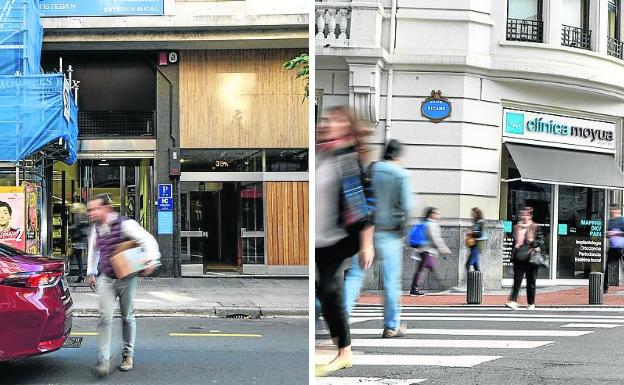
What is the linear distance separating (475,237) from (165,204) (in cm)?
1032

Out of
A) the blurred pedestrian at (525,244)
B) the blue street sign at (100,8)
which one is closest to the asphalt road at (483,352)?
the blurred pedestrian at (525,244)

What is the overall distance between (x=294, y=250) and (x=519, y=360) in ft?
40.8

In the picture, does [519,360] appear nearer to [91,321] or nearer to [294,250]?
[91,321]

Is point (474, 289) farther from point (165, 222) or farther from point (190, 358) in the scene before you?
point (165, 222)

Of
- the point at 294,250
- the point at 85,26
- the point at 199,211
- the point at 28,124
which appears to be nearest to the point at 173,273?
the point at 199,211

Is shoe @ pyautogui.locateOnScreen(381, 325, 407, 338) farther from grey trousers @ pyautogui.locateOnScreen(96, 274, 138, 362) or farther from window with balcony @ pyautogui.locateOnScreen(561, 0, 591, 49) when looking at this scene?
window with balcony @ pyautogui.locateOnScreen(561, 0, 591, 49)

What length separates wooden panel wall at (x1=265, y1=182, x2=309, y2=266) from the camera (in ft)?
61.2

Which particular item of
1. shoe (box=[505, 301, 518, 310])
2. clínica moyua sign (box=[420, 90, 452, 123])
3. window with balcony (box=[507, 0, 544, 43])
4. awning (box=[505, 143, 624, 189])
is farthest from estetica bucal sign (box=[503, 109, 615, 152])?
clínica moyua sign (box=[420, 90, 452, 123])

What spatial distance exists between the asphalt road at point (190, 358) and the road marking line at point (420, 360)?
1886 mm

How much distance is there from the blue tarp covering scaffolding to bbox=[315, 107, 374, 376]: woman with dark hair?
44.6ft

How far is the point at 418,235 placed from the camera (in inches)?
276

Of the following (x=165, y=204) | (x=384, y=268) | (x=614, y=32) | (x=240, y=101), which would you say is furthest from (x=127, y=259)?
(x=614, y=32)

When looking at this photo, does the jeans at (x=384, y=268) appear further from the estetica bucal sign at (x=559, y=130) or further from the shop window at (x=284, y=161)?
the shop window at (x=284, y=161)

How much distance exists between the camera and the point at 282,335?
35.4 ft
